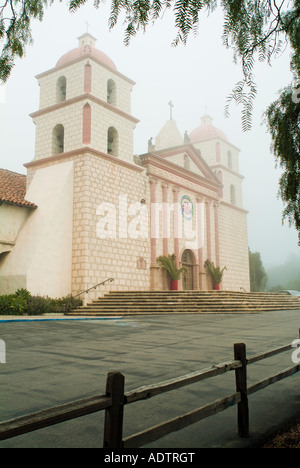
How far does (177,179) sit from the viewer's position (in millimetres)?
22859

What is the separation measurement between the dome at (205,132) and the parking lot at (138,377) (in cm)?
2042

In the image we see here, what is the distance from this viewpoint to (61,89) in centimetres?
1981

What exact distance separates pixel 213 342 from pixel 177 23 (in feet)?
20.5

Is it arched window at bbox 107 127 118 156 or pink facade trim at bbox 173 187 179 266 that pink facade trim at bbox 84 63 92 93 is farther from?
pink facade trim at bbox 173 187 179 266

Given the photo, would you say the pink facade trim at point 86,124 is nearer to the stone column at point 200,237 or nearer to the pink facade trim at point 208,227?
the stone column at point 200,237

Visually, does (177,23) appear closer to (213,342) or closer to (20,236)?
(213,342)

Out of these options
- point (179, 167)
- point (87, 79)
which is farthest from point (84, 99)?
point (179, 167)

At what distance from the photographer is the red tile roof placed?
17172 millimetres

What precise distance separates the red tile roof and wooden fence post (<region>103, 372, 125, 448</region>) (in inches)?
615

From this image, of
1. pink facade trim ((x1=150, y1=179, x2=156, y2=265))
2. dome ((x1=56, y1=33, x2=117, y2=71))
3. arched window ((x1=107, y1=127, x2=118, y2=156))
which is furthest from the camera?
pink facade trim ((x1=150, y1=179, x2=156, y2=265))

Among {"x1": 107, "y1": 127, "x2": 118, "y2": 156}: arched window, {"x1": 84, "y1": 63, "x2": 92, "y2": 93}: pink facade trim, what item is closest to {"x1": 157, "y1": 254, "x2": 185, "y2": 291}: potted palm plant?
{"x1": 107, "y1": 127, "x2": 118, "y2": 156}: arched window

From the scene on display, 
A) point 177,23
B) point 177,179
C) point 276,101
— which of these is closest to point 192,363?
point 276,101

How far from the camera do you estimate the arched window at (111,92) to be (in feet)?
64.7

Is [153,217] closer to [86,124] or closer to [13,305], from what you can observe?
[86,124]
